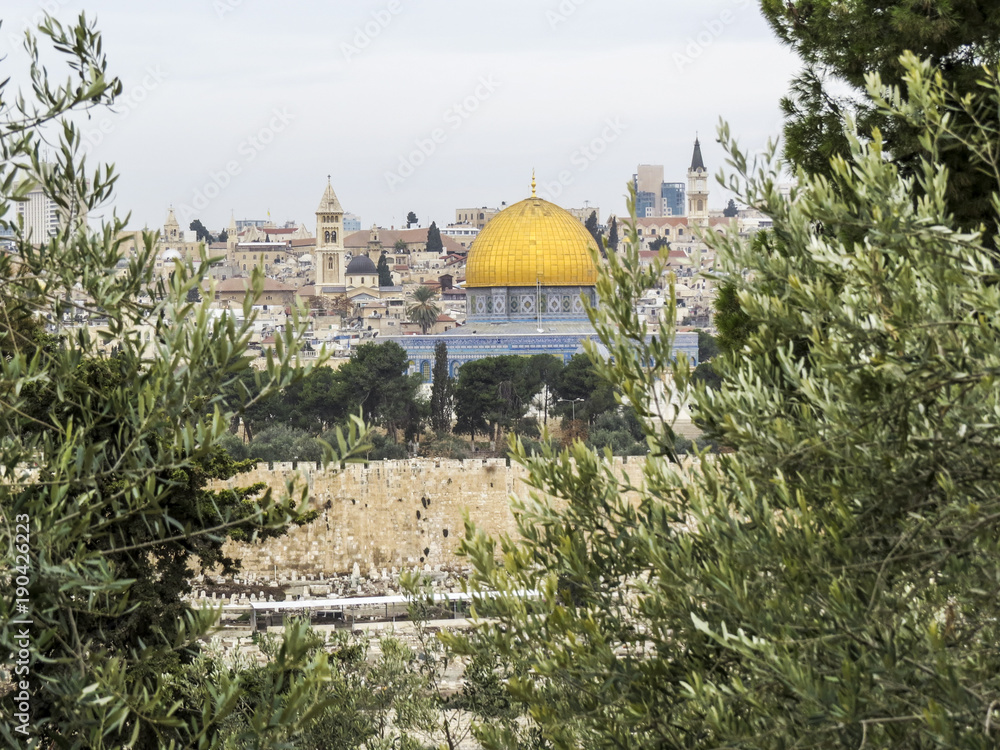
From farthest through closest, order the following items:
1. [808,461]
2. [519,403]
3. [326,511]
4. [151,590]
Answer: [519,403], [326,511], [151,590], [808,461]

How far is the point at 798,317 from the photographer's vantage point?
382 centimetres

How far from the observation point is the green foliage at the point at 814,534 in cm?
282

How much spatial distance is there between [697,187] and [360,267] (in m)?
38.5

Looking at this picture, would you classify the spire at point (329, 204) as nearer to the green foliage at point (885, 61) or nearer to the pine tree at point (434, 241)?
the pine tree at point (434, 241)

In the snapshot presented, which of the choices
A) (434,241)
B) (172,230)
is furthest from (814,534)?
(172,230)

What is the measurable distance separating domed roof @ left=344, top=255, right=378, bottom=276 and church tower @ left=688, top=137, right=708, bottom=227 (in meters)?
33.5

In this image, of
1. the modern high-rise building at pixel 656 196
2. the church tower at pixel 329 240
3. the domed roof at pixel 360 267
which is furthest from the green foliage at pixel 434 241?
the modern high-rise building at pixel 656 196

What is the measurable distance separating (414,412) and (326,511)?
51.9 ft

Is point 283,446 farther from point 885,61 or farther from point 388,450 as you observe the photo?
point 885,61

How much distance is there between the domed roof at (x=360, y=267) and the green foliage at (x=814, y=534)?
247ft

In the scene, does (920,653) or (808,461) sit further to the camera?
(808,461)

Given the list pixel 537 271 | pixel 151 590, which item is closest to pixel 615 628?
pixel 151 590

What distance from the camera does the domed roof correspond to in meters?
78.7

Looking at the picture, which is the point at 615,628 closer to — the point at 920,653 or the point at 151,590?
the point at 920,653
